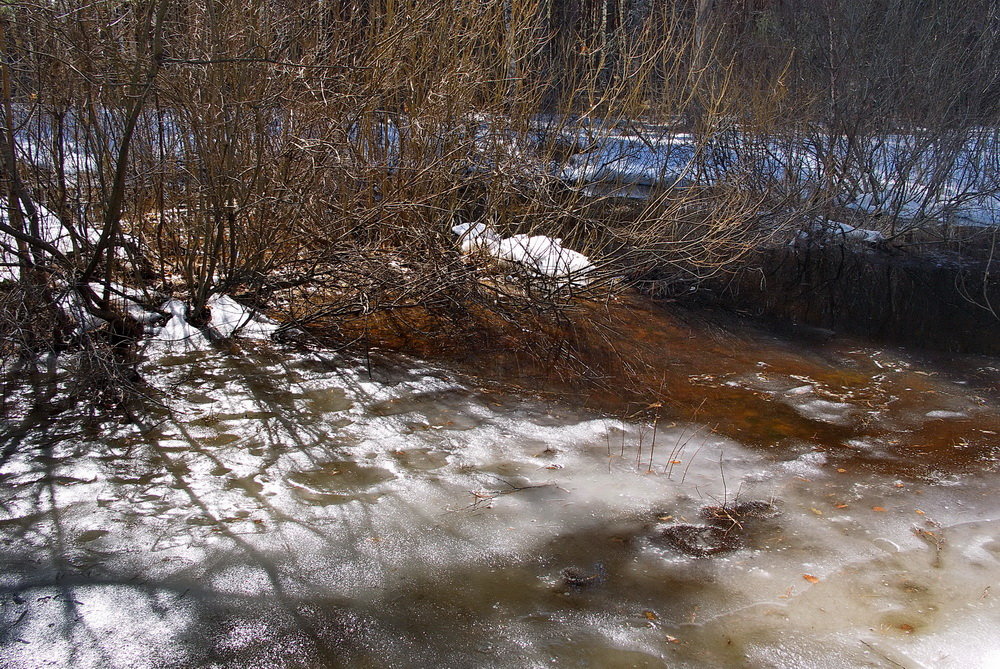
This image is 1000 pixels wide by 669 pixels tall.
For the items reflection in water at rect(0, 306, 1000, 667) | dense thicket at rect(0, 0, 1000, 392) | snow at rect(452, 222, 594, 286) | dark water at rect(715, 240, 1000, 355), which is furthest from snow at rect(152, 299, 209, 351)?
dark water at rect(715, 240, 1000, 355)

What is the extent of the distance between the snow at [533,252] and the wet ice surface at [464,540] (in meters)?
2.25

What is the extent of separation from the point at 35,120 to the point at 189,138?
3.33 ft

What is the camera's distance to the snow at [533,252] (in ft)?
25.0

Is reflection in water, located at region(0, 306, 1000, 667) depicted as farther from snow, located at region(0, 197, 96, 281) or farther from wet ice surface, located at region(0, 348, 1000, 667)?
snow, located at region(0, 197, 96, 281)

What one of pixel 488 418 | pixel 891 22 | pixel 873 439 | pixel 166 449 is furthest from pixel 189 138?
pixel 891 22

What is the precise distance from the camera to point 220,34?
5539 millimetres

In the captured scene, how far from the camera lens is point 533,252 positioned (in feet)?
26.6

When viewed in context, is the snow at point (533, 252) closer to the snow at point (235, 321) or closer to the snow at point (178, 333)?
the snow at point (235, 321)

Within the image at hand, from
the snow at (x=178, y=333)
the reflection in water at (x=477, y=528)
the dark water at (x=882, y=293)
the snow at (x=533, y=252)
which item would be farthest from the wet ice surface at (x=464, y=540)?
the dark water at (x=882, y=293)

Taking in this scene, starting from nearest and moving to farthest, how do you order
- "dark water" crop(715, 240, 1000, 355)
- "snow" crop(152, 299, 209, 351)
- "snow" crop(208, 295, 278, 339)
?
"snow" crop(152, 299, 209, 351)
"snow" crop(208, 295, 278, 339)
"dark water" crop(715, 240, 1000, 355)

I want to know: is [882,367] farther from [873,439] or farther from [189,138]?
[189,138]

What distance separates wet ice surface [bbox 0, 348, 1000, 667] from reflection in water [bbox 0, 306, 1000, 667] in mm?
15

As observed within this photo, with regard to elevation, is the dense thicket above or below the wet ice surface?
above

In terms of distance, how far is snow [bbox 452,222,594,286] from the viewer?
763cm
